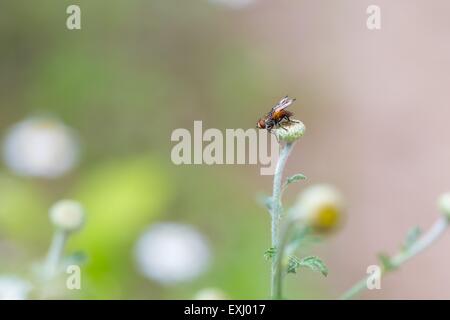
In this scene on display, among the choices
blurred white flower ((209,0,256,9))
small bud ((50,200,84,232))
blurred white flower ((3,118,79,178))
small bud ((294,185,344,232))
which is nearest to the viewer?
small bud ((294,185,344,232))

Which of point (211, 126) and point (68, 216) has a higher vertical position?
point (211, 126)

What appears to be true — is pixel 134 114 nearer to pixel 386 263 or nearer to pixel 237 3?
pixel 237 3

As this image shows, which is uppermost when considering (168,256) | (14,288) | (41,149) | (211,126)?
(211,126)

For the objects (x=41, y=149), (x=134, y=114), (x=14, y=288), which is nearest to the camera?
(x=14, y=288)

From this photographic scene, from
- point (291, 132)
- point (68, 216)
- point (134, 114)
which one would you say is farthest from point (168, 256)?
point (291, 132)

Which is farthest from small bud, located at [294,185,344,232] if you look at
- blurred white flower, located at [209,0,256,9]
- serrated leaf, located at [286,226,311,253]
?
blurred white flower, located at [209,0,256,9]

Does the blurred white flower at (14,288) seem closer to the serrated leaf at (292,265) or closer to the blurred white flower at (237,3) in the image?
the serrated leaf at (292,265)

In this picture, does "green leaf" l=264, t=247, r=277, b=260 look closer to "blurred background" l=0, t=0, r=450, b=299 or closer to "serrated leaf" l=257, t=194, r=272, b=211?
"serrated leaf" l=257, t=194, r=272, b=211
